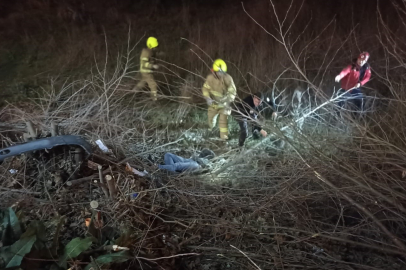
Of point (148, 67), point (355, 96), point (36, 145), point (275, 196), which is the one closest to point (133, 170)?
point (36, 145)

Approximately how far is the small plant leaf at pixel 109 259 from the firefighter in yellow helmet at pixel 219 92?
3.00 meters

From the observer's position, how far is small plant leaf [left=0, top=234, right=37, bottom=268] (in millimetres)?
2207

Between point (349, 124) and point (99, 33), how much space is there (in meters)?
8.21

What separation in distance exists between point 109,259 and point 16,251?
2.01 feet

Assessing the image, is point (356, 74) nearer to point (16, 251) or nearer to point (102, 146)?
point (102, 146)

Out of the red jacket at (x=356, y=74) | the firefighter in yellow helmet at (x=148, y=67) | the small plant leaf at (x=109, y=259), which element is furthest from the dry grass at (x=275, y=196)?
the firefighter in yellow helmet at (x=148, y=67)

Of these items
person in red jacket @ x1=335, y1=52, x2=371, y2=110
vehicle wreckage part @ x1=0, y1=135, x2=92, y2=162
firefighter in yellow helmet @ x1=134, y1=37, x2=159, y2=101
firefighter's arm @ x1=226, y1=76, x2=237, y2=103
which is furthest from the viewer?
firefighter in yellow helmet @ x1=134, y1=37, x2=159, y2=101

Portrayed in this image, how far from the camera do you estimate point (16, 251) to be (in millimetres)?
2234

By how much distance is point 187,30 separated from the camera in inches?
402

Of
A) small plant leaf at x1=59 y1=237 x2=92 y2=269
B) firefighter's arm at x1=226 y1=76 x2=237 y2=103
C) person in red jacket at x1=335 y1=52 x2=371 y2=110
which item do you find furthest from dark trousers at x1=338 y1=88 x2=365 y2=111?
small plant leaf at x1=59 y1=237 x2=92 y2=269

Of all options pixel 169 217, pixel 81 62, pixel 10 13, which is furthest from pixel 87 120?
pixel 10 13

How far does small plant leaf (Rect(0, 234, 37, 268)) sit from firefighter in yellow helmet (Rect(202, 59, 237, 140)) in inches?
131

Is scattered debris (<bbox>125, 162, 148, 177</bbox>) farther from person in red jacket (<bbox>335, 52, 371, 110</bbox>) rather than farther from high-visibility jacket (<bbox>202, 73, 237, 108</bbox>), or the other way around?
person in red jacket (<bbox>335, 52, 371, 110</bbox>)

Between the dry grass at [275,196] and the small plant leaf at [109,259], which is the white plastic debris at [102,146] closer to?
the dry grass at [275,196]
